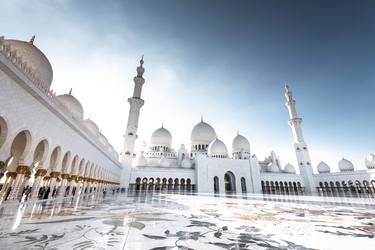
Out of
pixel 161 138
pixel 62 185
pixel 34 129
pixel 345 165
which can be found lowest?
pixel 62 185

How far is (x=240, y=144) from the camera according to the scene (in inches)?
1207

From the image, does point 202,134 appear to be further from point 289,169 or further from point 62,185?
point 62,185

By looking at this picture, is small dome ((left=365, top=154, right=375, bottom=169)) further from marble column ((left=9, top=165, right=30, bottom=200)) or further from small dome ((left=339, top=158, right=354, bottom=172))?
marble column ((left=9, top=165, right=30, bottom=200))

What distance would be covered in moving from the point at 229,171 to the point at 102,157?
54.2 feet

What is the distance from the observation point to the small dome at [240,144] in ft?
99.6

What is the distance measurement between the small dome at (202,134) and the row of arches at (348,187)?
56.0ft

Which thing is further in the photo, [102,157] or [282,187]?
[282,187]

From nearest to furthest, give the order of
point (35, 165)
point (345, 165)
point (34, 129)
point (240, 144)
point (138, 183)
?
point (34, 129)
point (35, 165)
point (138, 183)
point (345, 165)
point (240, 144)

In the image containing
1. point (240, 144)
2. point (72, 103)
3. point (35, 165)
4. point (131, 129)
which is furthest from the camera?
point (240, 144)

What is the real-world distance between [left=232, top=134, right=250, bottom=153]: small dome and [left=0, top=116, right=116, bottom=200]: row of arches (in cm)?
2182

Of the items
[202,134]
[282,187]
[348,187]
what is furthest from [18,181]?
[348,187]

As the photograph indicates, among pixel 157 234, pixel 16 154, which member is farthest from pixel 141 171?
pixel 157 234

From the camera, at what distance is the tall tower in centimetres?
2277

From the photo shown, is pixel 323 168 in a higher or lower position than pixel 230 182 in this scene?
higher
